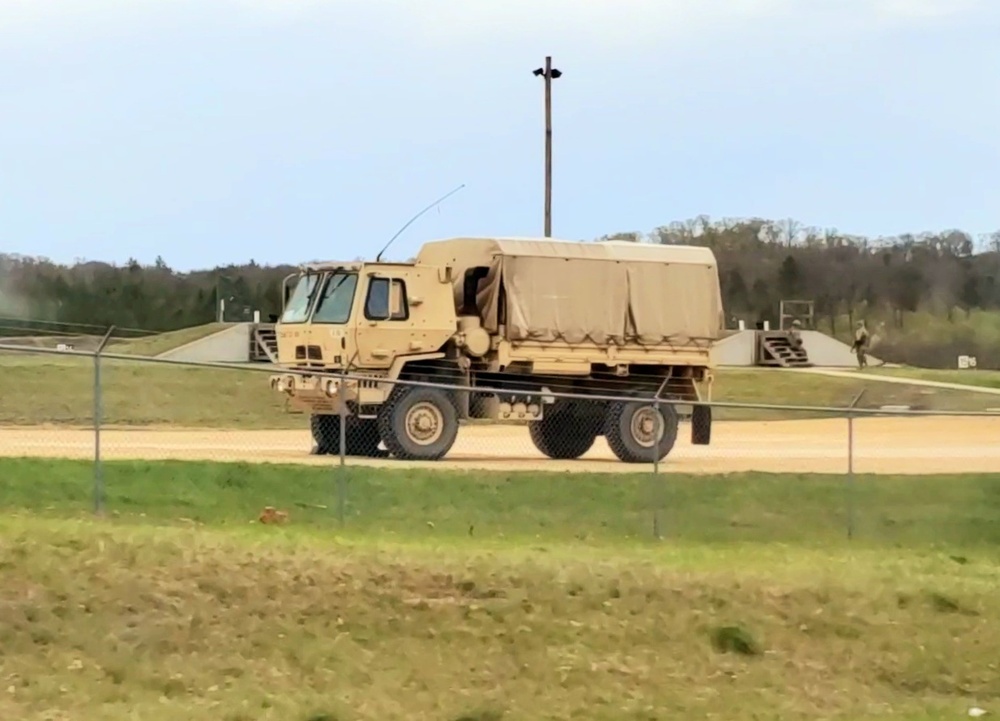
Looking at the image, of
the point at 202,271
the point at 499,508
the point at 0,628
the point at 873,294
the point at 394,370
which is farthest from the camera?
the point at 873,294

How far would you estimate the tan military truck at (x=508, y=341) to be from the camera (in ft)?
70.7

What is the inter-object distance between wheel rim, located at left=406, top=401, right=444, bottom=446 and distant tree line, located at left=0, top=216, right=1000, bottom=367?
2486 centimetres

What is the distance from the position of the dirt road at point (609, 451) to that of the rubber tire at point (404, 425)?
32 cm

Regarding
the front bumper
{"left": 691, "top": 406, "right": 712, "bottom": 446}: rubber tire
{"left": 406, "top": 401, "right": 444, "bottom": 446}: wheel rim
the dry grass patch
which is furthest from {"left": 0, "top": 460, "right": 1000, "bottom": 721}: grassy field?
{"left": 691, "top": 406, "right": 712, "bottom": 446}: rubber tire

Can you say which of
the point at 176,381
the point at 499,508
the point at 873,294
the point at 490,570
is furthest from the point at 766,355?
the point at 490,570

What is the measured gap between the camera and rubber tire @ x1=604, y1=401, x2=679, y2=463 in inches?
907

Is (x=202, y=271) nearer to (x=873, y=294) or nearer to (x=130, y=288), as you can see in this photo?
(x=130, y=288)

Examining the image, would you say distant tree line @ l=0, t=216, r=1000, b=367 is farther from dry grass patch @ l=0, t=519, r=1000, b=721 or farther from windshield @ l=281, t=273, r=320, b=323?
dry grass patch @ l=0, t=519, r=1000, b=721

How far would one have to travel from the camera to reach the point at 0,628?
8.98 m

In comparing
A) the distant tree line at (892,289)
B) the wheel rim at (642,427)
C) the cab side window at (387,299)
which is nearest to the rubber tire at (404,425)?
the cab side window at (387,299)

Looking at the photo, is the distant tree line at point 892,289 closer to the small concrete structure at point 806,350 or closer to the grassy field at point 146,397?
the small concrete structure at point 806,350

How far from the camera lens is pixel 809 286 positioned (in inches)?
2739

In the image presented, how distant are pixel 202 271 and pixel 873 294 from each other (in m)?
27.4

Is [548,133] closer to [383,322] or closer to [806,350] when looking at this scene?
[806,350]
